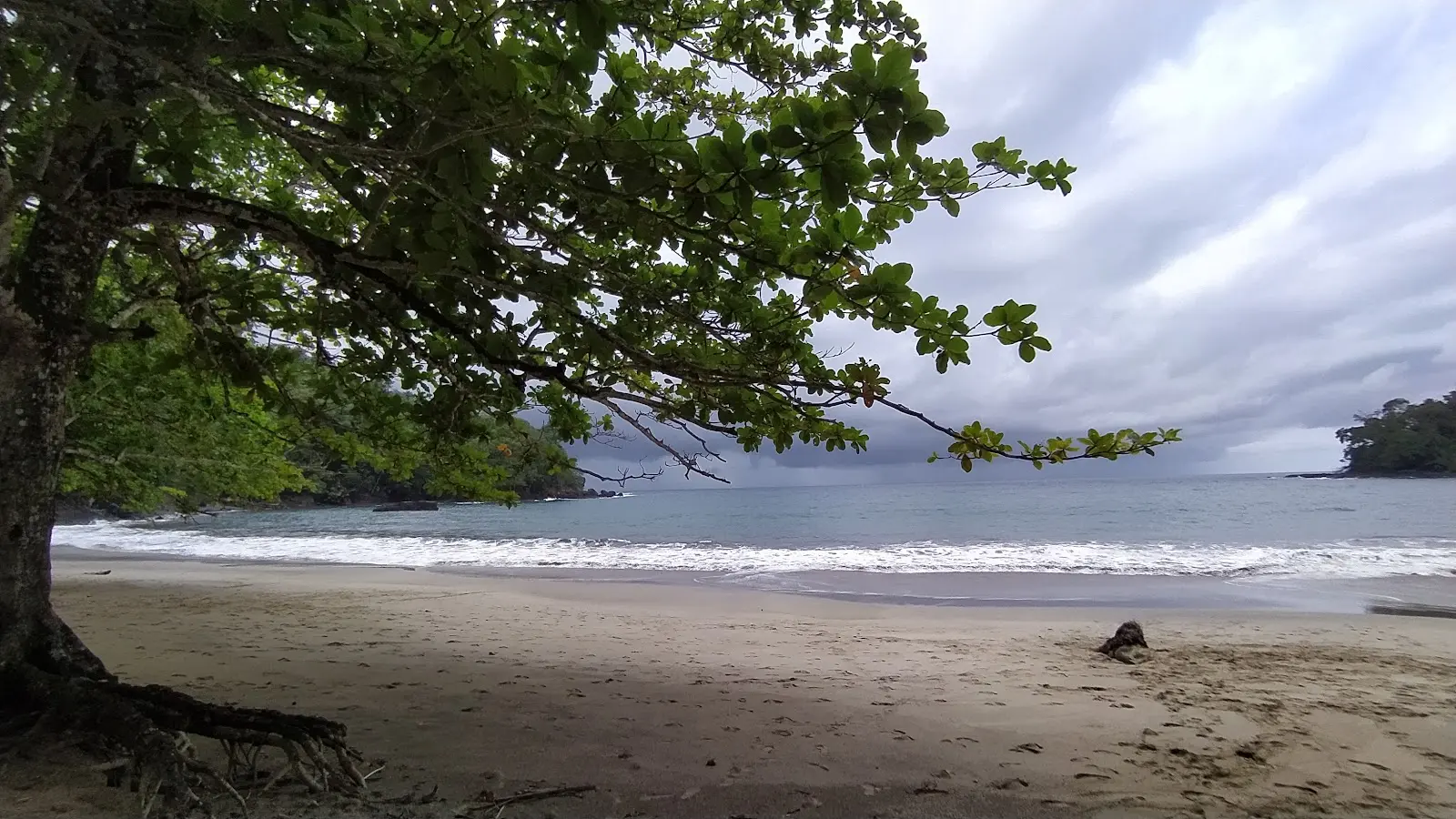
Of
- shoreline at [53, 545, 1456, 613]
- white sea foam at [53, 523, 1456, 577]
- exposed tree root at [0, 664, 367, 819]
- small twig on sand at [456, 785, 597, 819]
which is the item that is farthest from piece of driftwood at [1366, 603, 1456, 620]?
exposed tree root at [0, 664, 367, 819]

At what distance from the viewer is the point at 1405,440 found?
63.8 meters

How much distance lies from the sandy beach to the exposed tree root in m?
0.13

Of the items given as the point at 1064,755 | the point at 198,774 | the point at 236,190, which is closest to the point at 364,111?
the point at 198,774

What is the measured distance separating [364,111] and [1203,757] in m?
4.75

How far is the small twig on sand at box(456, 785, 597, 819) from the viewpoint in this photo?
2.55m

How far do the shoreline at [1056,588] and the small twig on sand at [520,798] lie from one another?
351 inches

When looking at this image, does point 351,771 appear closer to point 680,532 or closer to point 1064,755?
point 1064,755

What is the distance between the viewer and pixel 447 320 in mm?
3000

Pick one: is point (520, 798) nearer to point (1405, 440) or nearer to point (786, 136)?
point (786, 136)

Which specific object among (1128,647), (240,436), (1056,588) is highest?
(240,436)

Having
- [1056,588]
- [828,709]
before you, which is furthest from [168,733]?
[1056,588]

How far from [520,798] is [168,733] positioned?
1.27m

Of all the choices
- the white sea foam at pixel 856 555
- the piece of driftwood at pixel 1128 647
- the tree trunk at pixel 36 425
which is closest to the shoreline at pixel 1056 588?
the white sea foam at pixel 856 555

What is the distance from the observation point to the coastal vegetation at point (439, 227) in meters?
1.86
